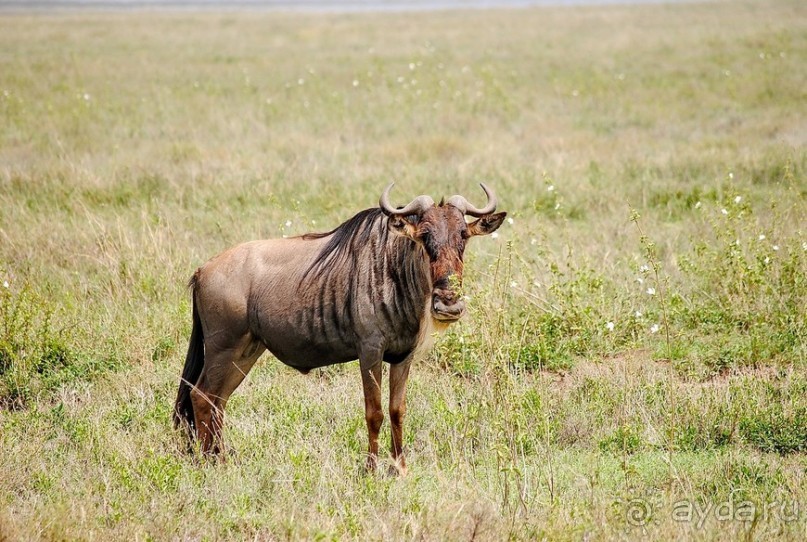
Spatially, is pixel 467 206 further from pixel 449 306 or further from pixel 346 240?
pixel 346 240

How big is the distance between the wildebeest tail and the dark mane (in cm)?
90

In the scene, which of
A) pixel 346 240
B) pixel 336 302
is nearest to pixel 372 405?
pixel 336 302

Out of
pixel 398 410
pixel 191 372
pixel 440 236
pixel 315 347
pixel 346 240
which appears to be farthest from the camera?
pixel 191 372

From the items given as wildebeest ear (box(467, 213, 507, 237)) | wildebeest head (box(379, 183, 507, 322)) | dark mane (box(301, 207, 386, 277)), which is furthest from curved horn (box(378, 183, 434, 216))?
dark mane (box(301, 207, 386, 277))

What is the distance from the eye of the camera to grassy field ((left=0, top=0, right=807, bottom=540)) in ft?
15.9

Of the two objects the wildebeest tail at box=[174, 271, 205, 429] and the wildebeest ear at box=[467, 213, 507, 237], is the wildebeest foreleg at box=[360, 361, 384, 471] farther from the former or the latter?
the wildebeest tail at box=[174, 271, 205, 429]

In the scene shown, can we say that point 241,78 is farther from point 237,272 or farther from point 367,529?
point 367,529

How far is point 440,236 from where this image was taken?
516 centimetres

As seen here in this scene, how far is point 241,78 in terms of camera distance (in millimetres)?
23078

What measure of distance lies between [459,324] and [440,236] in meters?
2.24

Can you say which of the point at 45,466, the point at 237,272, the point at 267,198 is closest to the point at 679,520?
the point at 237,272

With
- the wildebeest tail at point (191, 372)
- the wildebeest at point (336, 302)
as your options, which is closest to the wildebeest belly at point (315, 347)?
the wildebeest at point (336, 302)

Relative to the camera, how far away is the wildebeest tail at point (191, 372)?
6055 millimetres

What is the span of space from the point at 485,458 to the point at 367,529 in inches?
49.9
